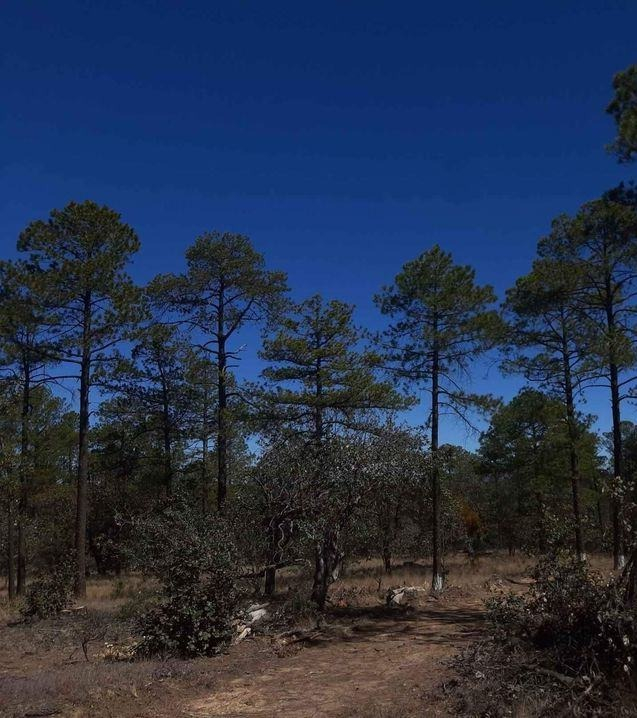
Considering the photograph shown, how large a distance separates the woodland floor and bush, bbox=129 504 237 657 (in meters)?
0.56

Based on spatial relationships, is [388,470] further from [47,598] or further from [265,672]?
[47,598]

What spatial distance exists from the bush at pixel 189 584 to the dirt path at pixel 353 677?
118 cm

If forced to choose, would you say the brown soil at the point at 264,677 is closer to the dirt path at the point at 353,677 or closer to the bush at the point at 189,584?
the dirt path at the point at 353,677

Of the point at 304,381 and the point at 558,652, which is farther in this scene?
the point at 304,381

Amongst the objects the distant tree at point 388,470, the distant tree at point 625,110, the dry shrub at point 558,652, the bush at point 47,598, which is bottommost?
the bush at point 47,598

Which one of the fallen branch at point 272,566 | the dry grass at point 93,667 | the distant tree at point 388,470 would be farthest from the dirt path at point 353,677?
the distant tree at point 388,470

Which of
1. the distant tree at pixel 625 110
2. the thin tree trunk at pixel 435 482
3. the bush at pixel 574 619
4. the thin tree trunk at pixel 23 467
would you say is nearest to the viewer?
the bush at pixel 574 619

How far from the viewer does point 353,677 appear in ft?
29.2

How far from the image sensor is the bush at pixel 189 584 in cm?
1080

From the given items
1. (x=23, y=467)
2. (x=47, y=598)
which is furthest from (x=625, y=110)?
(x=23, y=467)

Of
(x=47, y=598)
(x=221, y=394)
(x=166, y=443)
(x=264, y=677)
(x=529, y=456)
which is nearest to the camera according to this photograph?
(x=264, y=677)

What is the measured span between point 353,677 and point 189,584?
3683mm

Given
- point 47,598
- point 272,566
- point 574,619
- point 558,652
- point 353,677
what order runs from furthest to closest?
point 47,598 < point 272,566 < point 353,677 < point 574,619 < point 558,652

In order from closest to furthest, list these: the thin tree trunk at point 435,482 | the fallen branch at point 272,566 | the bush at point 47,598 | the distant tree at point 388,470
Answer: the fallen branch at point 272,566 → the distant tree at point 388,470 → the bush at point 47,598 → the thin tree trunk at point 435,482
